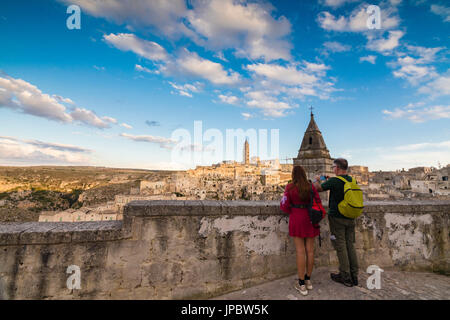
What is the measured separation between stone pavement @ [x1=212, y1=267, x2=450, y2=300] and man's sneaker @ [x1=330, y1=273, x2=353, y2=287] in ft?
0.20

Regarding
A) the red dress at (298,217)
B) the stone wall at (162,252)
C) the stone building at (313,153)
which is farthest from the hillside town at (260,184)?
the red dress at (298,217)

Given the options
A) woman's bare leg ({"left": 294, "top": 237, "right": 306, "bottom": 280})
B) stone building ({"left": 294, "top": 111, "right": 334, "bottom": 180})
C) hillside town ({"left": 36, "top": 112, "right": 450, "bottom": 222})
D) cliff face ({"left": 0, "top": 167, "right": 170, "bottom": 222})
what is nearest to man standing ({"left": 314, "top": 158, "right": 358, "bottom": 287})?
woman's bare leg ({"left": 294, "top": 237, "right": 306, "bottom": 280})

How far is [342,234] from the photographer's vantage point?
338cm

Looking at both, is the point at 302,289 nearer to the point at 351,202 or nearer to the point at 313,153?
Result: the point at 351,202

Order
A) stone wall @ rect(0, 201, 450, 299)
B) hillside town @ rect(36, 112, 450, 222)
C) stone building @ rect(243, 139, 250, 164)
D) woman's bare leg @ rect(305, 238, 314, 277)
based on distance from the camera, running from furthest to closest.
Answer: stone building @ rect(243, 139, 250, 164), hillside town @ rect(36, 112, 450, 222), woman's bare leg @ rect(305, 238, 314, 277), stone wall @ rect(0, 201, 450, 299)

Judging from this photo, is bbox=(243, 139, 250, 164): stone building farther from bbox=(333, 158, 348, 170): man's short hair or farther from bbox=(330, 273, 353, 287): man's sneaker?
bbox=(330, 273, 353, 287): man's sneaker

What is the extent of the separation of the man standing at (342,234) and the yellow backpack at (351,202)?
6 cm

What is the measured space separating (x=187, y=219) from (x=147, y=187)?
90.8 m

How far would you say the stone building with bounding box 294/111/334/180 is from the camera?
90.5 feet

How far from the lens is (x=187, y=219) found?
320 centimetres

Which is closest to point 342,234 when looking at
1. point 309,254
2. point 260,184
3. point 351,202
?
point 351,202
